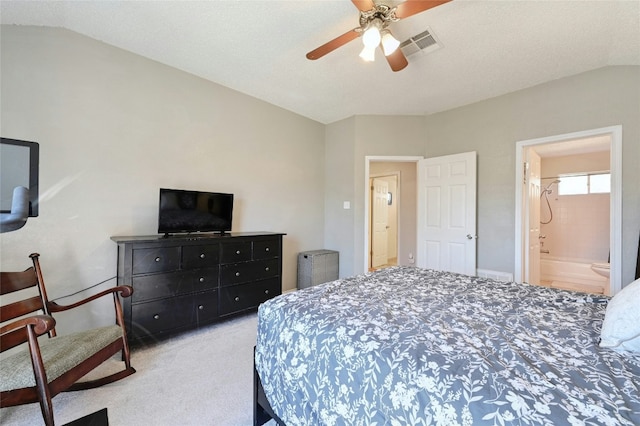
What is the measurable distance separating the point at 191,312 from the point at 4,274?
1.25 metres

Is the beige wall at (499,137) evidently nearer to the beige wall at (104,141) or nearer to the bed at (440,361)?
the beige wall at (104,141)

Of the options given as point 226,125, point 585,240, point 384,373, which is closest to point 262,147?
point 226,125

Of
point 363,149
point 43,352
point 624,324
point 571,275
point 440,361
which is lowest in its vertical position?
point 571,275

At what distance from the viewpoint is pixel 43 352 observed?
153cm

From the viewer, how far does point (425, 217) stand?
403cm

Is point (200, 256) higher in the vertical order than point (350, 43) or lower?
lower

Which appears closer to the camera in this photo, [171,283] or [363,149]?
[171,283]

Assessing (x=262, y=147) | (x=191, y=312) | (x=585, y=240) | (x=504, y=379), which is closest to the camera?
(x=504, y=379)

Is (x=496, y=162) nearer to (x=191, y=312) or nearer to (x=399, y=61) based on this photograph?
(x=399, y=61)

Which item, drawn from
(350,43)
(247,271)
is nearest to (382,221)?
(247,271)

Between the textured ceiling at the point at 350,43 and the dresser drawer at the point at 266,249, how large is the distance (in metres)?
1.86

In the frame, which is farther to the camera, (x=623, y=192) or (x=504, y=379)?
(x=623, y=192)

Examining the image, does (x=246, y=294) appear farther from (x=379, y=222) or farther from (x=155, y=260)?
(x=379, y=222)

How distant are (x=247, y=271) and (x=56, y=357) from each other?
1.57 meters
